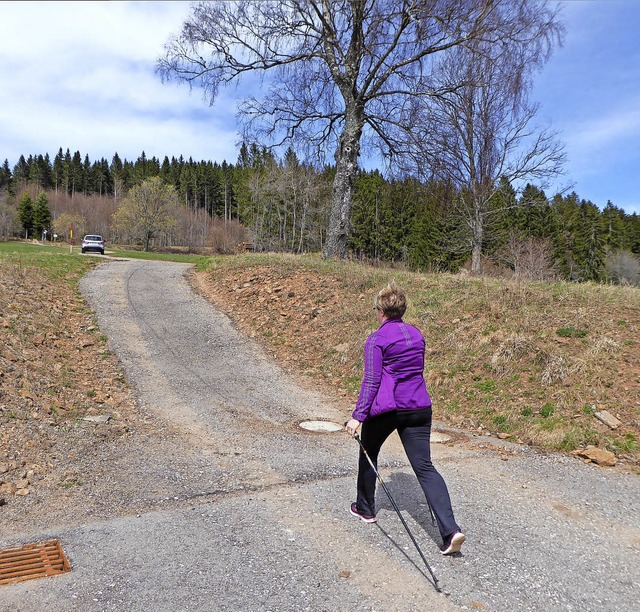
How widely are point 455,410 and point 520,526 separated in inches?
123

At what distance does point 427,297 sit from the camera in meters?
10.2

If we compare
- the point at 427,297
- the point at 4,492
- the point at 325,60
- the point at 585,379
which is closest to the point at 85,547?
the point at 4,492

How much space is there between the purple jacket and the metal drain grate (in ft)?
7.01

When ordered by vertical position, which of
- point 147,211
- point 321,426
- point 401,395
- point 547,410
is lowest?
point 321,426

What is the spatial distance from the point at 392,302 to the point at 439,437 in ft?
10.3

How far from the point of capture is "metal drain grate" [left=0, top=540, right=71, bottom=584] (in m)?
3.01

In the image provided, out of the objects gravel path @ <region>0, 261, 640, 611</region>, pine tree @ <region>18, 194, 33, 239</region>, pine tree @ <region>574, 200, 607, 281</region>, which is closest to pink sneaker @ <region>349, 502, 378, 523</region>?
gravel path @ <region>0, 261, 640, 611</region>

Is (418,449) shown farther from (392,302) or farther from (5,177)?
(5,177)

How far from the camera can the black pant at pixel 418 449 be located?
342cm

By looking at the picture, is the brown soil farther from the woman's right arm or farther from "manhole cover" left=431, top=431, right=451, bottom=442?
"manhole cover" left=431, top=431, right=451, bottom=442

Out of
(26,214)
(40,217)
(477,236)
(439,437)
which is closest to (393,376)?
(439,437)

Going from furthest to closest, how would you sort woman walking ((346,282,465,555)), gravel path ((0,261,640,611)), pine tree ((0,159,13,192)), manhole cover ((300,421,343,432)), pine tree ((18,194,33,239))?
pine tree ((0,159,13,192)) < pine tree ((18,194,33,239)) < manhole cover ((300,421,343,432)) < woman walking ((346,282,465,555)) < gravel path ((0,261,640,611))

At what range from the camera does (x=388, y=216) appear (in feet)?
198

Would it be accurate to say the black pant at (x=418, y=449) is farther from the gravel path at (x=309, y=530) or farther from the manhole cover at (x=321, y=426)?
the manhole cover at (x=321, y=426)
